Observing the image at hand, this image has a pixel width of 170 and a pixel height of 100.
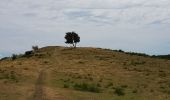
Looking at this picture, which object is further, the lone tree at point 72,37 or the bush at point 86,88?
the lone tree at point 72,37

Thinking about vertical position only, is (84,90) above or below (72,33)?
below

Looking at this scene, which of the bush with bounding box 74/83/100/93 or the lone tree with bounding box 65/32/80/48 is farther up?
the lone tree with bounding box 65/32/80/48

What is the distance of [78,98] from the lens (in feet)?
93.0

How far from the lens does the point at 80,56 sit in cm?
7738

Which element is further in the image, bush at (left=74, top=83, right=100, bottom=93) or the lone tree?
the lone tree

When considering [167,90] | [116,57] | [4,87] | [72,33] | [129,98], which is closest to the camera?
[129,98]

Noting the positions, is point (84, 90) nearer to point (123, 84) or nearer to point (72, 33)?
point (123, 84)

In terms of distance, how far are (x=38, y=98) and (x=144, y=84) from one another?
1717 centimetres

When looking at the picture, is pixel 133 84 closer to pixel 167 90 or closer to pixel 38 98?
pixel 167 90

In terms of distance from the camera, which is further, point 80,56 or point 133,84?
point 80,56

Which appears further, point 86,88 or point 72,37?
point 72,37

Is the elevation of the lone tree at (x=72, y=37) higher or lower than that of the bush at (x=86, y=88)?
higher

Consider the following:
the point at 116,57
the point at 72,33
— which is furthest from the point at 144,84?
the point at 72,33

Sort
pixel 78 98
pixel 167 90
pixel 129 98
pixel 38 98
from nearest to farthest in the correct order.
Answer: pixel 38 98 < pixel 78 98 < pixel 129 98 < pixel 167 90
